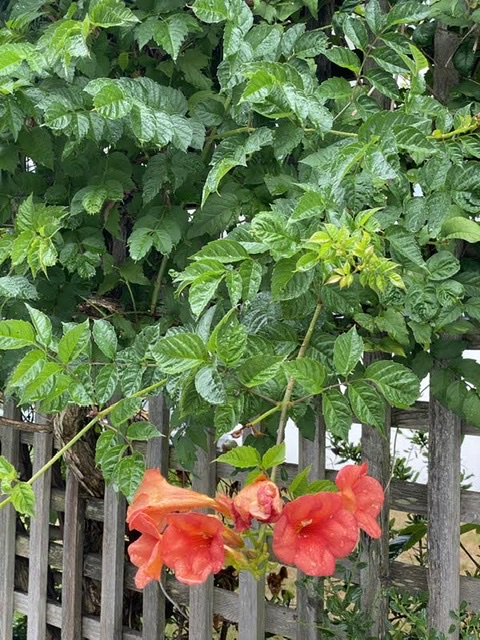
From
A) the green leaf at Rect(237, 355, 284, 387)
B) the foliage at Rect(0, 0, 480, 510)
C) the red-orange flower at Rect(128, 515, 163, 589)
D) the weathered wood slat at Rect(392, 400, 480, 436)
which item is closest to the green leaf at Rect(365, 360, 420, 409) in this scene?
the foliage at Rect(0, 0, 480, 510)

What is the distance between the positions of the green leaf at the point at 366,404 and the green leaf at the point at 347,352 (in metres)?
0.08

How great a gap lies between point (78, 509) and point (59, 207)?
106 cm

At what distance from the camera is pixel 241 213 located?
155cm

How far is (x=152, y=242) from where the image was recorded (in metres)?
1.55

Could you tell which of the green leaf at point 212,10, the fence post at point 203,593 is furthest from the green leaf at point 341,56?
the fence post at point 203,593

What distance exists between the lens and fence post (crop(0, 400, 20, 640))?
265cm

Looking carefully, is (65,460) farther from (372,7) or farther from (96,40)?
(372,7)

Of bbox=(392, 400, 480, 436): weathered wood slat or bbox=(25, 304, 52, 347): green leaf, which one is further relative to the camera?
bbox=(392, 400, 480, 436): weathered wood slat

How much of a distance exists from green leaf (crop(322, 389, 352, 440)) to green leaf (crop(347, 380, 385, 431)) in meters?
0.01

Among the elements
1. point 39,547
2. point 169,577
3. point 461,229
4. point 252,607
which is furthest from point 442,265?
point 39,547

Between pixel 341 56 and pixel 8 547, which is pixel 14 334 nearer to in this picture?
pixel 341 56

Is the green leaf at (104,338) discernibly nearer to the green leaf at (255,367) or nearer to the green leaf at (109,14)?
the green leaf at (255,367)

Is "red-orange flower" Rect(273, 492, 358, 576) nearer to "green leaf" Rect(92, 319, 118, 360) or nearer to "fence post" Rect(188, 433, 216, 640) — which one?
"green leaf" Rect(92, 319, 118, 360)

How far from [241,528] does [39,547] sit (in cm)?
179
